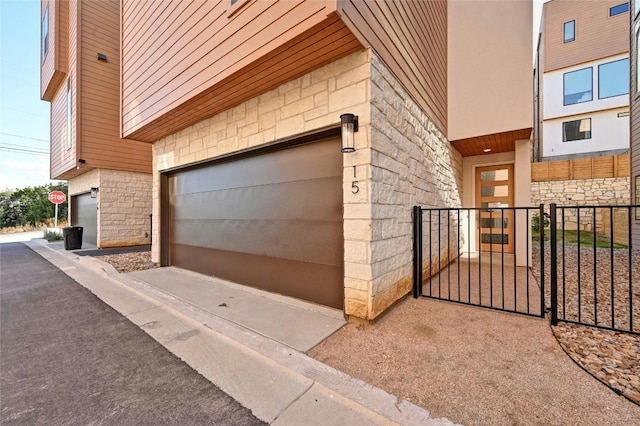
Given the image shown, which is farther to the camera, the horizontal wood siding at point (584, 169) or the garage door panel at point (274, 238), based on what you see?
the horizontal wood siding at point (584, 169)

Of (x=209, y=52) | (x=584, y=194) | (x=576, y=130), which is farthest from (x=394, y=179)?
(x=576, y=130)

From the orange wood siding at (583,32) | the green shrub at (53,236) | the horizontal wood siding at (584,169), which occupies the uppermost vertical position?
the orange wood siding at (583,32)

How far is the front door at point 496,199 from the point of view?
6285 millimetres

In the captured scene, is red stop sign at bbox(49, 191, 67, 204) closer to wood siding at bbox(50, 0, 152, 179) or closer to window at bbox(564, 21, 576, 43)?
wood siding at bbox(50, 0, 152, 179)

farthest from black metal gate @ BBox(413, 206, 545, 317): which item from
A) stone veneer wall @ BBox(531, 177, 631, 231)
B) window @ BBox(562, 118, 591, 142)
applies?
window @ BBox(562, 118, 591, 142)

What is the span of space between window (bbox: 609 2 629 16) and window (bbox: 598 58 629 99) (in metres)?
2.28

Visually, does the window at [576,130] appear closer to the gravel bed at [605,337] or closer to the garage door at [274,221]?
the gravel bed at [605,337]

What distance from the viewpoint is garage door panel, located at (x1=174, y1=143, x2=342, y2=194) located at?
3.13 m

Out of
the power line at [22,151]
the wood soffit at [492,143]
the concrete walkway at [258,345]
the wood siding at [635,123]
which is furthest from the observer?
the power line at [22,151]

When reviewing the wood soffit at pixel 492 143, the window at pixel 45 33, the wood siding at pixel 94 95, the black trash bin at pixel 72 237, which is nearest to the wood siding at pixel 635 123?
the wood soffit at pixel 492 143

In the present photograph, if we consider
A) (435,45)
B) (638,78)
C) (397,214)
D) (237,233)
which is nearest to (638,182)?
(638,78)

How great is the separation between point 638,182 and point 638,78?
2.70m

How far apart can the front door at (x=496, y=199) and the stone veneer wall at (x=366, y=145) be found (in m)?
3.37

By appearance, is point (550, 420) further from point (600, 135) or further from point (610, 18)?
point (610, 18)
